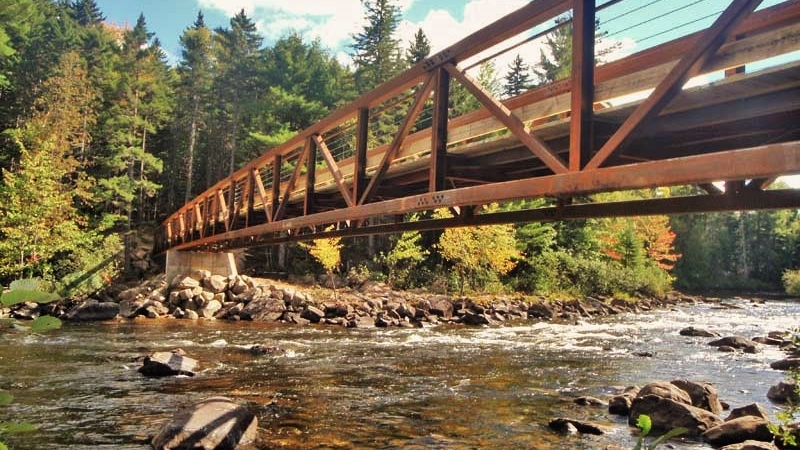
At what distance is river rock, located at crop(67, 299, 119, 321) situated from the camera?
23.2 m

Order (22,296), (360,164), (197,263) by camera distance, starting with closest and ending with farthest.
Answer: (22,296)
(360,164)
(197,263)

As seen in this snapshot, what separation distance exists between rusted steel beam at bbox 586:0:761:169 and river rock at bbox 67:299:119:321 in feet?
79.1

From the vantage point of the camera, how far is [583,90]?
570 centimetres

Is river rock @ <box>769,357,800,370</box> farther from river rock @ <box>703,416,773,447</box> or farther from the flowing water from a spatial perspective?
river rock @ <box>703,416,773,447</box>

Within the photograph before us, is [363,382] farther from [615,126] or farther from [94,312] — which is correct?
[94,312]

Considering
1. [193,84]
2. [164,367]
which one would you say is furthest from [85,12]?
[164,367]

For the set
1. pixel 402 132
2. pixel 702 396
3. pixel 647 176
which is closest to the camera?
pixel 647 176

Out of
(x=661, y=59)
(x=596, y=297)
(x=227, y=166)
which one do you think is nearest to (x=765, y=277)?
(x=596, y=297)

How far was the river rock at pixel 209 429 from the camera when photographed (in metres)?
6.52

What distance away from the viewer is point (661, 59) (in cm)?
565

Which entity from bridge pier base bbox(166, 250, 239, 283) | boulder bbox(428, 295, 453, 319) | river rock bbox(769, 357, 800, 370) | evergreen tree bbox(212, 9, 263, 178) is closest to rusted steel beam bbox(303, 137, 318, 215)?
river rock bbox(769, 357, 800, 370)

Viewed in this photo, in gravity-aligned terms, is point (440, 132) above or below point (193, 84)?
below

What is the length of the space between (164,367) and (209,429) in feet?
17.1

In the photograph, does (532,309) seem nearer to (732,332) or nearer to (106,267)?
(732,332)
